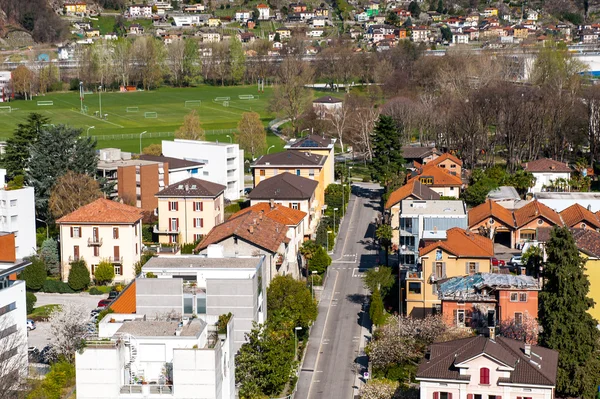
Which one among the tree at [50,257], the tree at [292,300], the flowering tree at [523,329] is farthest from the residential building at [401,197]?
the tree at [50,257]

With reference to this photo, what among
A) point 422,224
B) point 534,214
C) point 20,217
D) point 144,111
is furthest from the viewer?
point 144,111

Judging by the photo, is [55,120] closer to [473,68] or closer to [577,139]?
[473,68]

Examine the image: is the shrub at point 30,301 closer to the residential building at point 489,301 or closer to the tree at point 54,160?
the tree at point 54,160

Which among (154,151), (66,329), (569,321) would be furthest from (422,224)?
(154,151)

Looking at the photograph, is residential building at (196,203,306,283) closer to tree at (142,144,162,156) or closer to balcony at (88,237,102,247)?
balcony at (88,237,102,247)

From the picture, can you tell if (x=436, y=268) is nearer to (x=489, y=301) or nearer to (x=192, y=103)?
(x=489, y=301)

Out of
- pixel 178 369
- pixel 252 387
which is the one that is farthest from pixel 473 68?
pixel 178 369
